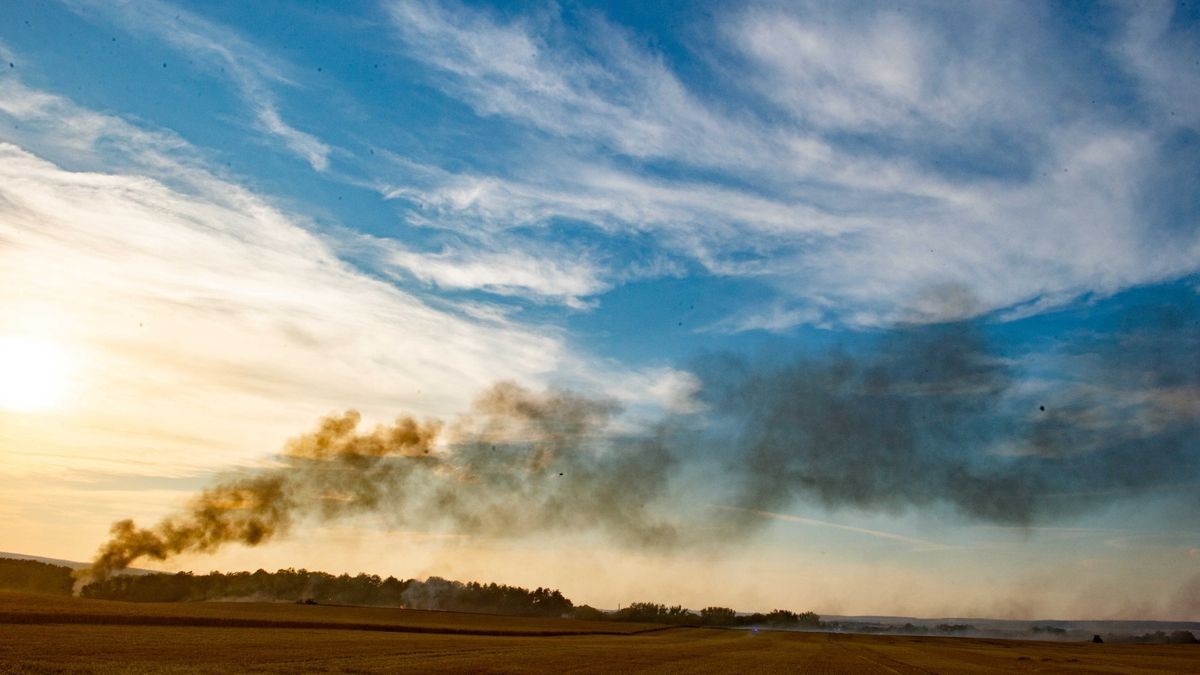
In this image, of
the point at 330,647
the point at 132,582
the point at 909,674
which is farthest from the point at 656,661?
the point at 132,582

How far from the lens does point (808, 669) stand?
58.9 metres

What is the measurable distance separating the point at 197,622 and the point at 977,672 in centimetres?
8186

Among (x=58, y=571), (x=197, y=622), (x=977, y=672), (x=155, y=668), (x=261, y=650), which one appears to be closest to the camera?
(x=155, y=668)

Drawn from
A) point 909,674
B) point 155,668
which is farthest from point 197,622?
point 909,674

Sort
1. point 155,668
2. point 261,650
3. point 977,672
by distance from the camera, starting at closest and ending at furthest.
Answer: point 155,668
point 261,650
point 977,672

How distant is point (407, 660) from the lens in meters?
49.9

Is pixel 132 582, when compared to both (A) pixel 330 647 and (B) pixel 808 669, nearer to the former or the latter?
(A) pixel 330 647

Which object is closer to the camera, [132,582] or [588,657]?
[588,657]

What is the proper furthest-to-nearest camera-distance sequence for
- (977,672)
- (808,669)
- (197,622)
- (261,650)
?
(197,622) < (977,672) < (808,669) < (261,650)

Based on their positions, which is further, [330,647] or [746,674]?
[330,647]

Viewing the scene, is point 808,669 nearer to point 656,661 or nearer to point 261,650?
point 656,661

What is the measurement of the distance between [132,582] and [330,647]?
490 ft

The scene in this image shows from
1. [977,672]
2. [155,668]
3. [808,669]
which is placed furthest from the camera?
[977,672]

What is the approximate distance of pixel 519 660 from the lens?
54344 millimetres
